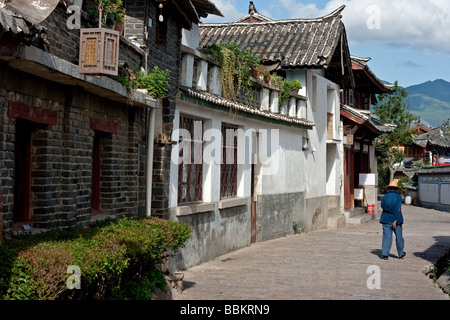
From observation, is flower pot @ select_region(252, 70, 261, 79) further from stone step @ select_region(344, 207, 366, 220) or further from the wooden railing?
stone step @ select_region(344, 207, 366, 220)

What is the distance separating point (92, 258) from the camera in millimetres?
6238

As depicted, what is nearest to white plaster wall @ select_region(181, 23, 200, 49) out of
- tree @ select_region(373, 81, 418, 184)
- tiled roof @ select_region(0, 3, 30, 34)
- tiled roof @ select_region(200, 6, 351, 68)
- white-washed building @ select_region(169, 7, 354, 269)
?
white-washed building @ select_region(169, 7, 354, 269)

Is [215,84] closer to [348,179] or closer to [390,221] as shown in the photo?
[390,221]

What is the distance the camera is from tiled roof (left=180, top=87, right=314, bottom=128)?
485 inches

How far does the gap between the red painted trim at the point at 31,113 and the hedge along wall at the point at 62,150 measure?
0.02m

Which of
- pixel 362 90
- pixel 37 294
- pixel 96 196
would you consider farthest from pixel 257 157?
pixel 362 90

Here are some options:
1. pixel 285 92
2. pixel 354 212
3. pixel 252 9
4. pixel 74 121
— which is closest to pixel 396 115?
pixel 354 212

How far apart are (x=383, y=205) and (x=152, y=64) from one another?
6.60 meters

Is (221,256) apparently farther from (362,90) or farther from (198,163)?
(362,90)

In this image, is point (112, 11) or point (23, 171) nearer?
point (23, 171)

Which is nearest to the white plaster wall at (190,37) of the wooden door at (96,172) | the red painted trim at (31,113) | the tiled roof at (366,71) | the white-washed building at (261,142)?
the white-washed building at (261,142)

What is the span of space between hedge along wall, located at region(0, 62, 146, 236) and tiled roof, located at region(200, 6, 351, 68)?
972 centimetres

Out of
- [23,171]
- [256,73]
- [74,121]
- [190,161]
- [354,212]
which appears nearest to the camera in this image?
[23,171]

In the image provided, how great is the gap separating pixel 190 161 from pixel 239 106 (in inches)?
87.6
